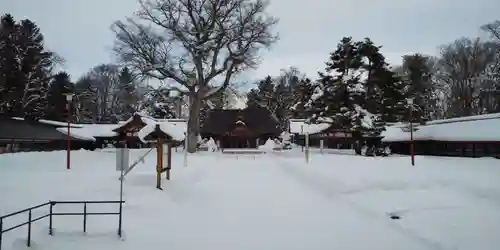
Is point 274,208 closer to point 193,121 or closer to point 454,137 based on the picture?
point 193,121

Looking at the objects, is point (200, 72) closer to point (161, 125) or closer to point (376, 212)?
point (161, 125)

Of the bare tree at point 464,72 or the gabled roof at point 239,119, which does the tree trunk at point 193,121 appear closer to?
the gabled roof at point 239,119

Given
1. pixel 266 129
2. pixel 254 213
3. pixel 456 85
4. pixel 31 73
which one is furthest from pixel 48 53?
pixel 456 85

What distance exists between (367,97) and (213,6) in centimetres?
1681

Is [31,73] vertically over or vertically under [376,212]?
over

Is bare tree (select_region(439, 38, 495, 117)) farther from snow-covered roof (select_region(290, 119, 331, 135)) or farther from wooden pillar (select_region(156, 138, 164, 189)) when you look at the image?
wooden pillar (select_region(156, 138, 164, 189))

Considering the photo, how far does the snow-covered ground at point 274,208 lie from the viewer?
9.35 meters

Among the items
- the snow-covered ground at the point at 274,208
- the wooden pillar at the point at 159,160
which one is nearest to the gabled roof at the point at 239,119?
the snow-covered ground at the point at 274,208

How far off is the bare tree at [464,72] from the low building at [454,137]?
1315 centimetres

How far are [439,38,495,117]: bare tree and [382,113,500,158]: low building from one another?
43.1ft

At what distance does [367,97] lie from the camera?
37.7 metres

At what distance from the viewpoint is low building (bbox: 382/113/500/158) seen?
29391mm

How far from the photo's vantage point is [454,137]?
32.1m

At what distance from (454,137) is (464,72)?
2038 centimetres
